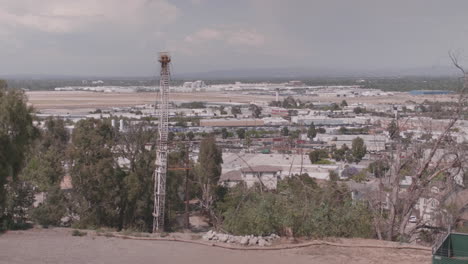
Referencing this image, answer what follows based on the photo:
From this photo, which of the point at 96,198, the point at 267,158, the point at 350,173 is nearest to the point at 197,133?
the point at 267,158

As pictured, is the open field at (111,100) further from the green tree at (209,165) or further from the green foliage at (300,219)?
the green foliage at (300,219)

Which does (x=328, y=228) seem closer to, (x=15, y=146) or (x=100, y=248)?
(x=100, y=248)

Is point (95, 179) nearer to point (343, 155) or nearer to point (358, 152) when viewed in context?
point (358, 152)

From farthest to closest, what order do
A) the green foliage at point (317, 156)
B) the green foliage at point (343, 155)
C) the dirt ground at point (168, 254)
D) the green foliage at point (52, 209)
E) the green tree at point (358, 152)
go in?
the green foliage at point (343, 155), the green tree at point (358, 152), the green foliage at point (317, 156), the green foliage at point (52, 209), the dirt ground at point (168, 254)

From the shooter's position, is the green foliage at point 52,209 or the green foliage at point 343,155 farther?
the green foliage at point 343,155

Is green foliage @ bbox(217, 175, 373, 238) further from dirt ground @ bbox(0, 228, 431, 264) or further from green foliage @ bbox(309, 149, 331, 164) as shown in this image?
green foliage @ bbox(309, 149, 331, 164)

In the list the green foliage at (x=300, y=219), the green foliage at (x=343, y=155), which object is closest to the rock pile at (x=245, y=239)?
the green foliage at (x=300, y=219)
